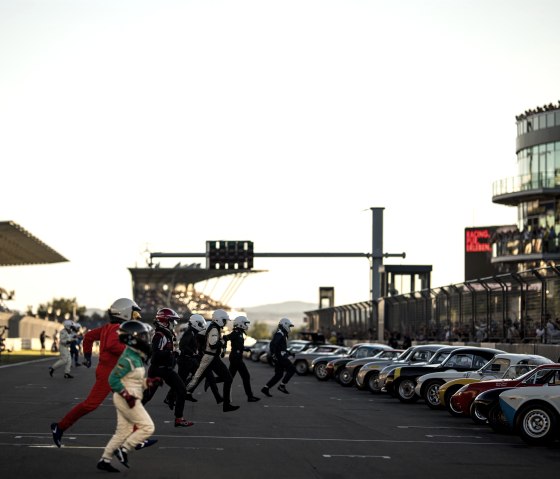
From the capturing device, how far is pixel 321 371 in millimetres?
39469

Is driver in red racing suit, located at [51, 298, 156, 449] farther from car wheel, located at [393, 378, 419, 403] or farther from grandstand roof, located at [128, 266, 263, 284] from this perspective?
grandstand roof, located at [128, 266, 263, 284]

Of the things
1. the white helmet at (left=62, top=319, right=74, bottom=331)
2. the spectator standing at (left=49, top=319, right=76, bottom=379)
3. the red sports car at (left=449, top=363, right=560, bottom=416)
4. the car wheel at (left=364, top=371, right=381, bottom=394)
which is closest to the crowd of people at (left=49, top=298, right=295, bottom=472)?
the red sports car at (left=449, top=363, right=560, bottom=416)

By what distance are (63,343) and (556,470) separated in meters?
25.3

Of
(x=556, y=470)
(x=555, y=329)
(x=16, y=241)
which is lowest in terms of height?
(x=556, y=470)

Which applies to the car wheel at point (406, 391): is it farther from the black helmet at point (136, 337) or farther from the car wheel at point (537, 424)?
the black helmet at point (136, 337)

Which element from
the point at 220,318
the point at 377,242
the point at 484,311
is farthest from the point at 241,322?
the point at 377,242

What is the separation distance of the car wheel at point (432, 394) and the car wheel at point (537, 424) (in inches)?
287

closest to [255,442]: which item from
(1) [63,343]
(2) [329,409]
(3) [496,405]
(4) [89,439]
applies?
(4) [89,439]

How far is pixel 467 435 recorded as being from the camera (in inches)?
724

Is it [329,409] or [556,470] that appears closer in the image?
[556,470]

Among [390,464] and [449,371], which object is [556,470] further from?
[449,371]

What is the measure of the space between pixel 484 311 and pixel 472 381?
60.0 ft

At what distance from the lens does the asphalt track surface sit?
13.0 metres

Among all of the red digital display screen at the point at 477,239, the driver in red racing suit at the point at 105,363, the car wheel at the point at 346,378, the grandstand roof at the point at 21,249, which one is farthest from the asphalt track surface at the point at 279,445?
the red digital display screen at the point at 477,239
